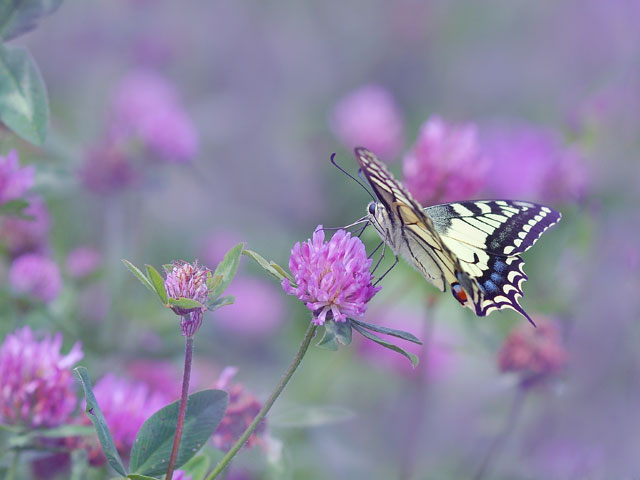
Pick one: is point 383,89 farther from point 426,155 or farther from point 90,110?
point 426,155

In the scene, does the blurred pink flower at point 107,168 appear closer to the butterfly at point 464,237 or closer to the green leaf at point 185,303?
the butterfly at point 464,237

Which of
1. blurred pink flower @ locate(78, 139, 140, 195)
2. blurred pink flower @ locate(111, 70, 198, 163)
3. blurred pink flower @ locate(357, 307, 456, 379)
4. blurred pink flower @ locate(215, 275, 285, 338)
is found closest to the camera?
blurred pink flower @ locate(78, 139, 140, 195)

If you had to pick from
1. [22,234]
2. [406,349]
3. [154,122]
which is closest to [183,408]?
[22,234]

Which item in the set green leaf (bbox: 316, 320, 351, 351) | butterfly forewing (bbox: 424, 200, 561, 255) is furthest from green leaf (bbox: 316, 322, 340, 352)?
butterfly forewing (bbox: 424, 200, 561, 255)

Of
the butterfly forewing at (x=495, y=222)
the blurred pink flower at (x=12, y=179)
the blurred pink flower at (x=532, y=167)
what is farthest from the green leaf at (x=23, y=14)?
the blurred pink flower at (x=532, y=167)

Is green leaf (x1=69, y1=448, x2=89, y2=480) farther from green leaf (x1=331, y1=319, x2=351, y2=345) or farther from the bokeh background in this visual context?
green leaf (x1=331, y1=319, x2=351, y2=345)

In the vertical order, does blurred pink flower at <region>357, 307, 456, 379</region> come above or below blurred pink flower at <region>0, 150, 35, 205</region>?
above

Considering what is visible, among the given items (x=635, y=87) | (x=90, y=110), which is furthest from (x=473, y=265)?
(x=90, y=110)
